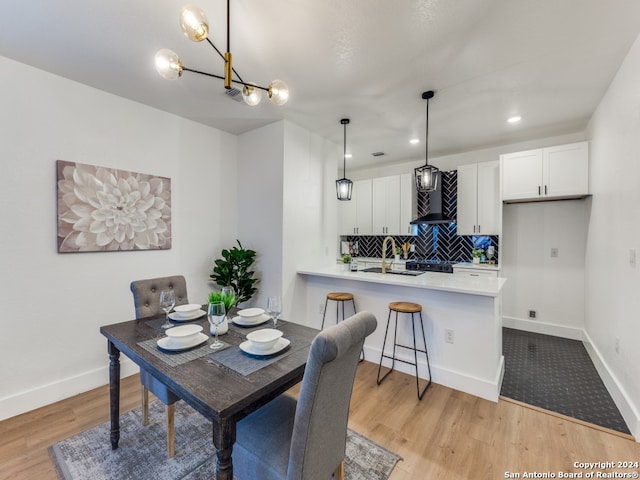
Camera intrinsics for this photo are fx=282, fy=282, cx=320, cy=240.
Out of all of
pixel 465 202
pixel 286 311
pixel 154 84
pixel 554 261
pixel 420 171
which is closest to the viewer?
pixel 154 84

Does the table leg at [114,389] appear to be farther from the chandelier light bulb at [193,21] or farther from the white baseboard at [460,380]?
the white baseboard at [460,380]

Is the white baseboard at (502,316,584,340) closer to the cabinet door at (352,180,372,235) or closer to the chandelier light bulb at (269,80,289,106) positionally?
the cabinet door at (352,180,372,235)

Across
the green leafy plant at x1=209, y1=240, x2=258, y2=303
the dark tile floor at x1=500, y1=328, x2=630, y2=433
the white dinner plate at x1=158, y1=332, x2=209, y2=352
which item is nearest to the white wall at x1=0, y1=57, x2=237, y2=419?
the green leafy plant at x1=209, y1=240, x2=258, y2=303

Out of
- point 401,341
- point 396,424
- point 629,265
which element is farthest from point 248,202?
point 629,265

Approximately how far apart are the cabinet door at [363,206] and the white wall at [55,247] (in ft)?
11.0

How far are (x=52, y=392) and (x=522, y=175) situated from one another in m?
5.69

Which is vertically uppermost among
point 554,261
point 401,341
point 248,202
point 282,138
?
point 282,138

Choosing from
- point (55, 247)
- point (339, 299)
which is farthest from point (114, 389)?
point (339, 299)

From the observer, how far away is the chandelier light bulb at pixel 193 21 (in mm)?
1340

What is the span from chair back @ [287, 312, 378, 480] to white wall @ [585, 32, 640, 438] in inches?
87.7

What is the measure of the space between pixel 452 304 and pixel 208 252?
2.88m

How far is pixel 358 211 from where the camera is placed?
559 centimetres

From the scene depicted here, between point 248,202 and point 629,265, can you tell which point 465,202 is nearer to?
point 629,265

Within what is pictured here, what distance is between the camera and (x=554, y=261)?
4.04 m
